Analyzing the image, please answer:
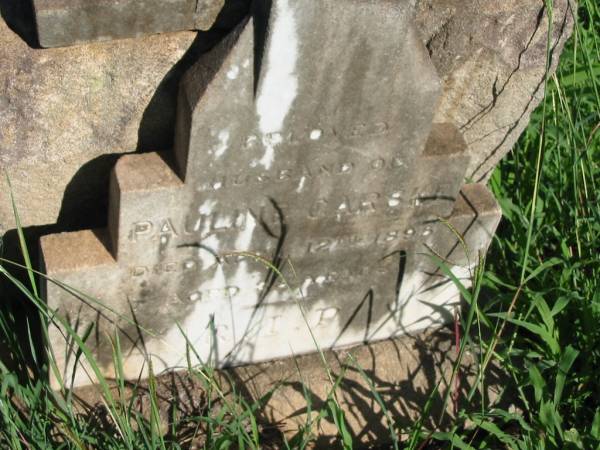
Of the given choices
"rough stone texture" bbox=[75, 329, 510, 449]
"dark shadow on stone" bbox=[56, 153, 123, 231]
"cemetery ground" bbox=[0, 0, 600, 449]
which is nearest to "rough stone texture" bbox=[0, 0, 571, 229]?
"dark shadow on stone" bbox=[56, 153, 123, 231]

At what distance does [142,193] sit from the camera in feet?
5.73

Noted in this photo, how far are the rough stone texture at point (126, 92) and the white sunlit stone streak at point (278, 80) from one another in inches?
6.2

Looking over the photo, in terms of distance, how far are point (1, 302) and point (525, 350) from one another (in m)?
1.26

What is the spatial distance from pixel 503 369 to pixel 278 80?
1087 mm

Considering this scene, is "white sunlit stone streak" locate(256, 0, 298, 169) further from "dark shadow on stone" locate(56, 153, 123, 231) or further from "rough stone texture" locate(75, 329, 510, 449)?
"rough stone texture" locate(75, 329, 510, 449)

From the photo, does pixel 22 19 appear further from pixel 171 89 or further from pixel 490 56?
pixel 490 56

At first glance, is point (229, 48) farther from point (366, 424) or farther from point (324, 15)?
point (366, 424)

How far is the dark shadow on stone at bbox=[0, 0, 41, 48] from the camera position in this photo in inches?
63.8

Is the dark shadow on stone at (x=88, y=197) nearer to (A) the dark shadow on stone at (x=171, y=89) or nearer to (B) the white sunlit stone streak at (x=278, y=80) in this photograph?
(A) the dark shadow on stone at (x=171, y=89)

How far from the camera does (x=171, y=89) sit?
175 cm

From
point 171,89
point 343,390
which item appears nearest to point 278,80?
point 171,89

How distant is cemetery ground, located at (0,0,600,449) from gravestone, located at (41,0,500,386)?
0.35 ft

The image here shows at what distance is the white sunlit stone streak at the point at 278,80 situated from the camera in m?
1.54

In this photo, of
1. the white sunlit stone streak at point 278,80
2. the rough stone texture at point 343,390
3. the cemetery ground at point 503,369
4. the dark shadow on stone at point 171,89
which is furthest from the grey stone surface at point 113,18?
the rough stone texture at point 343,390
